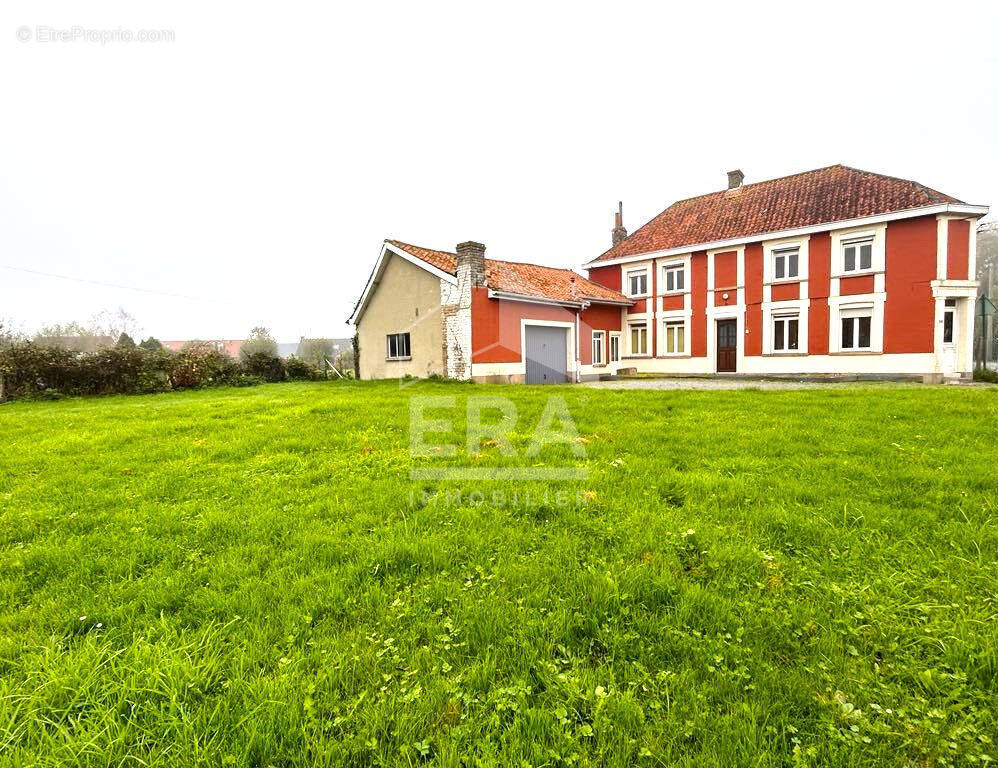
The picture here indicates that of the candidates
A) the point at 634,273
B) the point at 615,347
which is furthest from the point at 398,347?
the point at 634,273

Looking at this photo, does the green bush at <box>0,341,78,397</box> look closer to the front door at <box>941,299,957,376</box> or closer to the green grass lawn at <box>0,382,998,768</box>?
the green grass lawn at <box>0,382,998,768</box>

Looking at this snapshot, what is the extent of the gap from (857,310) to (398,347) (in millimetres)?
19269

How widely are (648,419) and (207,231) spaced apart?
1385 inches

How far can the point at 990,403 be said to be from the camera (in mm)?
7859

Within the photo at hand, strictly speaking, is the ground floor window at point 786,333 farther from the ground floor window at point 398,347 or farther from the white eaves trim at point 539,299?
the ground floor window at point 398,347

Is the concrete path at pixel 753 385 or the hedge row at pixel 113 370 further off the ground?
the hedge row at pixel 113 370

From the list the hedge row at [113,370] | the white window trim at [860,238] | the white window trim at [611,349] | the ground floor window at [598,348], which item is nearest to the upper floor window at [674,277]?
the white window trim at [611,349]

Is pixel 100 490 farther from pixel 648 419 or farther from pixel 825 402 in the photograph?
pixel 825 402

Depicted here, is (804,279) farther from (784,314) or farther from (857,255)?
(857,255)

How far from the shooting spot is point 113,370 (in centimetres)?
1662

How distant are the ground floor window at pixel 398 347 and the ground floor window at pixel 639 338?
40.0 ft

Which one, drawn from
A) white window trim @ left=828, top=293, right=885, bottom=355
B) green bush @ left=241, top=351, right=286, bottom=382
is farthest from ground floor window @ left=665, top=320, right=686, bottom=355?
green bush @ left=241, top=351, right=286, bottom=382

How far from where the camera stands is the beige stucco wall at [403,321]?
55.6 feet

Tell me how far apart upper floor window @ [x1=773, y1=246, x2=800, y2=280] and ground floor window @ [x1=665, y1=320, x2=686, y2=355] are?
4.53 metres
